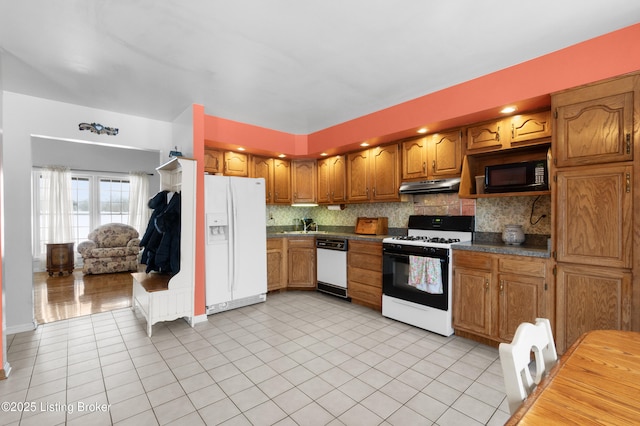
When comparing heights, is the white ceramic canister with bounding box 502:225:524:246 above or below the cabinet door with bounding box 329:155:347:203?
below

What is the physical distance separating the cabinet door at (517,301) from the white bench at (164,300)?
3246mm

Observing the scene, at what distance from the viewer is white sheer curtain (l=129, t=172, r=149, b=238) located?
756 centimetres

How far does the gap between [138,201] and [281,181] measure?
4.86m

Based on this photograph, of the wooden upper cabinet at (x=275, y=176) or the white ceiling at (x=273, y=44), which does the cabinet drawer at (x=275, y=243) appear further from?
the white ceiling at (x=273, y=44)

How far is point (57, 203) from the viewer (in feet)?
21.8

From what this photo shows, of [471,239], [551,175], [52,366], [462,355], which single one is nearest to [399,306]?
[462,355]

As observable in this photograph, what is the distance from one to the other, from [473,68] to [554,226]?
1560 mm

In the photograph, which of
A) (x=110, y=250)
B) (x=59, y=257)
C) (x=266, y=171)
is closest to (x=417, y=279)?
(x=266, y=171)

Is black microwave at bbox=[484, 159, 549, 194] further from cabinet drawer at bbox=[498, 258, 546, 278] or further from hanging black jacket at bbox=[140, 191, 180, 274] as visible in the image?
hanging black jacket at bbox=[140, 191, 180, 274]

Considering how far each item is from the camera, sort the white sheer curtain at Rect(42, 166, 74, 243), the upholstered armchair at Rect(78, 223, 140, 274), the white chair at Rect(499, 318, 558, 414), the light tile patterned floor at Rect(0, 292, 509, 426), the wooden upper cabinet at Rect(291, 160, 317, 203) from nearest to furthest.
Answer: the white chair at Rect(499, 318, 558, 414)
the light tile patterned floor at Rect(0, 292, 509, 426)
the wooden upper cabinet at Rect(291, 160, 317, 203)
the upholstered armchair at Rect(78, 223, 140, 274)
the white sheer curtain at Rect(42, 166, 74, 243)

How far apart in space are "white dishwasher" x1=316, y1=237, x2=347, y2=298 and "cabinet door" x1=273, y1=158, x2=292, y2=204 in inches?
37.3

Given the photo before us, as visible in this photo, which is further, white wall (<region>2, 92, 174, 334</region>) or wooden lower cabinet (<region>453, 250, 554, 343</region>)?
white wall (<region>2, 92, 174, 334</region>)

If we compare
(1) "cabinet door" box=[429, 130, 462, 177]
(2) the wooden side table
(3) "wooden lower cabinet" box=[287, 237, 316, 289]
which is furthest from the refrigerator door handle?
(2) the wooden side table

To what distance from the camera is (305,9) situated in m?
1.92
